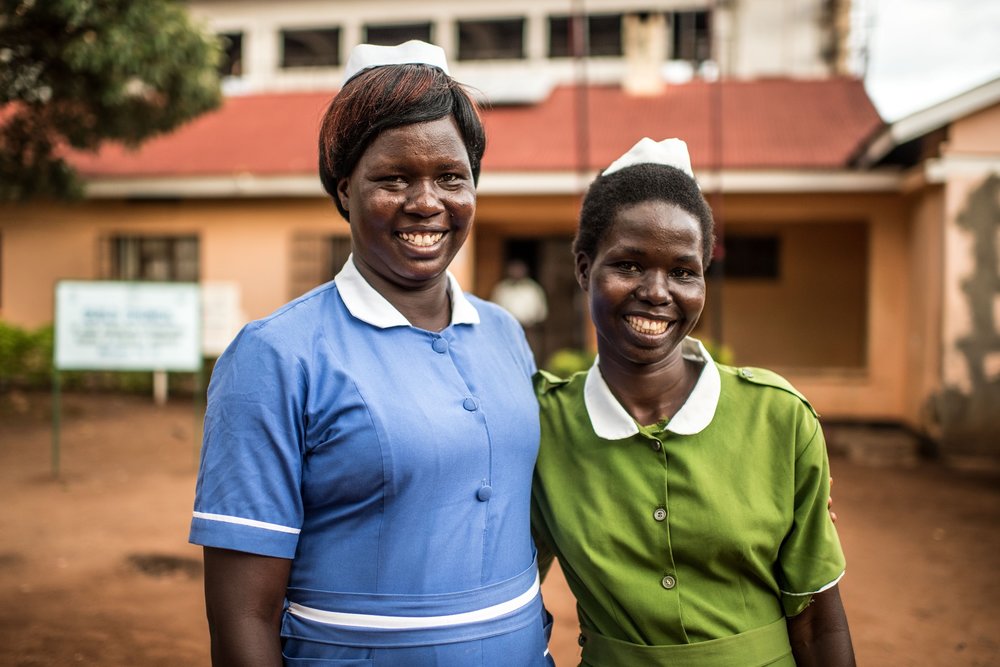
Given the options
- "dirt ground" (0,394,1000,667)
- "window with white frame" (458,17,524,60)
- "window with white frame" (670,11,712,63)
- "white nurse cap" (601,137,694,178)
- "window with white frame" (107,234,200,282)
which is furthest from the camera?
"window with white frame" (458,17,524,60)

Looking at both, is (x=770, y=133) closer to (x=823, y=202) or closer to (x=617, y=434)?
(x=823, y=202)

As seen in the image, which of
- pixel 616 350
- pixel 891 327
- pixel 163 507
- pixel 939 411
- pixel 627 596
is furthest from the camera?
pixel 891 327

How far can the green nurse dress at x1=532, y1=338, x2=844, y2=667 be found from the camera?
1.69 metres

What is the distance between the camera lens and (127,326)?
7.28 m

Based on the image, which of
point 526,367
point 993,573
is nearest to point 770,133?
point 993,573

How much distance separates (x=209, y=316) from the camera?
10.4m

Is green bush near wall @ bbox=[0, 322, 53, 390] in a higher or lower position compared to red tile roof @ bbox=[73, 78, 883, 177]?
lower

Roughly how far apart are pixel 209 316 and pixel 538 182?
4286 millimetres

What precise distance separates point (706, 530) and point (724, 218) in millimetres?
9273

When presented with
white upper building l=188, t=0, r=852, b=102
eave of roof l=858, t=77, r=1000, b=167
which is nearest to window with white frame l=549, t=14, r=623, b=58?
white upper building l=188, t=0, r=852, b=102

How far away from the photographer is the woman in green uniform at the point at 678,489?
66.7 inches

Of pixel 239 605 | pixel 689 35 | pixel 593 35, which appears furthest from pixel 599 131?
pixel 239 605

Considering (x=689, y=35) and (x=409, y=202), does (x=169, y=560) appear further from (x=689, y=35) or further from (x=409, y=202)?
(x=689, y=35)

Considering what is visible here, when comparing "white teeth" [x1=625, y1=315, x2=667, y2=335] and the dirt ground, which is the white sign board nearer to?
the dirt ground
